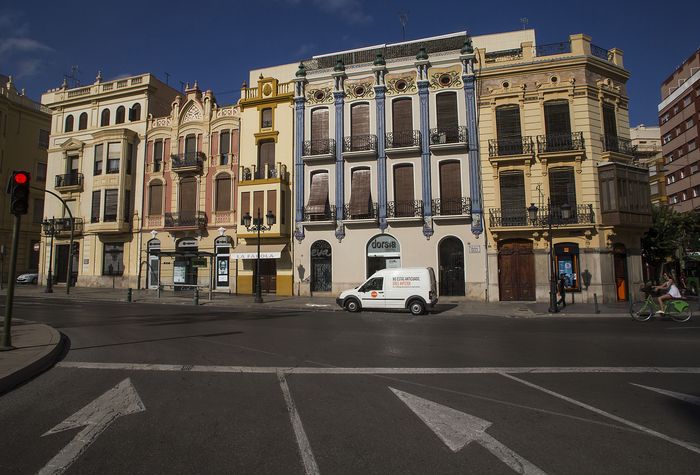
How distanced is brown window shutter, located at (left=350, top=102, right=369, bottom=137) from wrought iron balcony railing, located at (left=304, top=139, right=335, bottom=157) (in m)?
1.59

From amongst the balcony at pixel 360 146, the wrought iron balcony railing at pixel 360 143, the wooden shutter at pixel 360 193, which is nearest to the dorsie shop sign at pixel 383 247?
the wooden shutter at pixel 360 193

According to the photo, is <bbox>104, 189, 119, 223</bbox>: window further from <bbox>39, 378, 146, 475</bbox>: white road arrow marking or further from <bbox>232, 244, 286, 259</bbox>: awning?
<bbox>39, 378, 146, 475</bbox>: white road arrow marking

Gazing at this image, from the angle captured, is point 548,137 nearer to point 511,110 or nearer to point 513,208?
point 511,110

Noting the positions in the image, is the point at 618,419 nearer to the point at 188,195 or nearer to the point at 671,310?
the point at 671,310

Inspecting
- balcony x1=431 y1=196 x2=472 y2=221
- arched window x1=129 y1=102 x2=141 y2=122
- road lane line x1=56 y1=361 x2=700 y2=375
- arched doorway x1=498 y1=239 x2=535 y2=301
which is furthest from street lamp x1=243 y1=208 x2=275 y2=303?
arched window x1=129 y1=102 x2=141 y2=122

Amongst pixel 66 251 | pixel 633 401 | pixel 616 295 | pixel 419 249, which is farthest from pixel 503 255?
pixel 66 251

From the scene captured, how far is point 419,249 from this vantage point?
24312mm

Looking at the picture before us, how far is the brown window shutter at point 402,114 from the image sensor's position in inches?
1011

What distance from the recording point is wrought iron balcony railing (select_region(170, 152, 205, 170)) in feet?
96.2

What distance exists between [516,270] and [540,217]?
3182 mm

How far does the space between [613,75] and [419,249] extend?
15246mm

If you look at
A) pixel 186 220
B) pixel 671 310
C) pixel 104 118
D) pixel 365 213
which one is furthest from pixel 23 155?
pixel 671 310

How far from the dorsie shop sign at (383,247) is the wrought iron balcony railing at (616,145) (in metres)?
12.8

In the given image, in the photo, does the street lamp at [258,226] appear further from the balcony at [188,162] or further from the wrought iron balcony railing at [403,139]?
the wrought iron balcony railing at [403,139]
